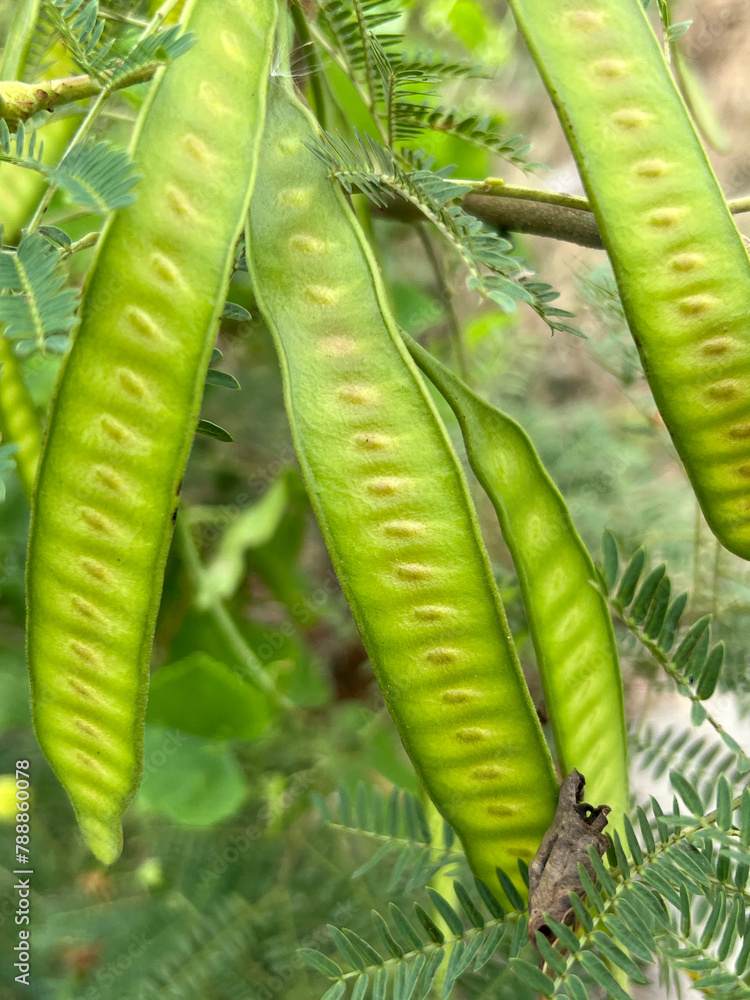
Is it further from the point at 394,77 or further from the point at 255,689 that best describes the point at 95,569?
the point at 255,689

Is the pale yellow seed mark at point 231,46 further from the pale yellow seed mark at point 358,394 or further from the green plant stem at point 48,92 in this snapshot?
the pale yellow seed mark at point 358,394

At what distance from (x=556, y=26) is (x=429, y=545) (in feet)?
1.10

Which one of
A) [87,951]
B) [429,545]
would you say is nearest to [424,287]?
[429,545]

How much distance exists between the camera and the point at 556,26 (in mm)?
515

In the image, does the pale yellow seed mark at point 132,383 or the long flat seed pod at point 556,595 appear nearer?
the pale yellow seed mark at point 132,383

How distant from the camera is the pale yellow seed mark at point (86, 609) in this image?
1.62ft

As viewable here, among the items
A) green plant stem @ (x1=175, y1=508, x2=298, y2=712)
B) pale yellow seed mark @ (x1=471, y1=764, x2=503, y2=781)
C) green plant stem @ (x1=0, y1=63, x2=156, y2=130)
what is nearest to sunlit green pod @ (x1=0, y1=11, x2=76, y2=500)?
green plant stem @ (x1=0, y1=63, x2=156, y2=130)

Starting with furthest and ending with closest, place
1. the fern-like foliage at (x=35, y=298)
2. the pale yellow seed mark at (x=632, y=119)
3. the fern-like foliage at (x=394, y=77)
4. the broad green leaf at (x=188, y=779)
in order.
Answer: the broad green leaf at (x=188, y=779), the fern-like foliage at (x=394, y=77), the pale yellow seed mark at (x=632, y=119), the fern-like foliage at (x=35, y=298)

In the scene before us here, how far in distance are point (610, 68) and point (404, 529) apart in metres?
0.32

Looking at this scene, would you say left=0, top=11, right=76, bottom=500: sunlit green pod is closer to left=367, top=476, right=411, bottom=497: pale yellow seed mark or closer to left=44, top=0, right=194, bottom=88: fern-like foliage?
left=44, top=0, right=194, bottom=88: fern-like foliage

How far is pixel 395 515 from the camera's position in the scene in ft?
1.64

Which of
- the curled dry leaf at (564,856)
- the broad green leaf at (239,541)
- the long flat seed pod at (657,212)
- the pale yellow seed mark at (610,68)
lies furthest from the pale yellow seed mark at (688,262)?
the broad green leaf at (239,541)

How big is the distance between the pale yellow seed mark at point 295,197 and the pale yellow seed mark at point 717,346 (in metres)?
0.27

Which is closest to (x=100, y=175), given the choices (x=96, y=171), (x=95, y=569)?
(x=96, y=171)
